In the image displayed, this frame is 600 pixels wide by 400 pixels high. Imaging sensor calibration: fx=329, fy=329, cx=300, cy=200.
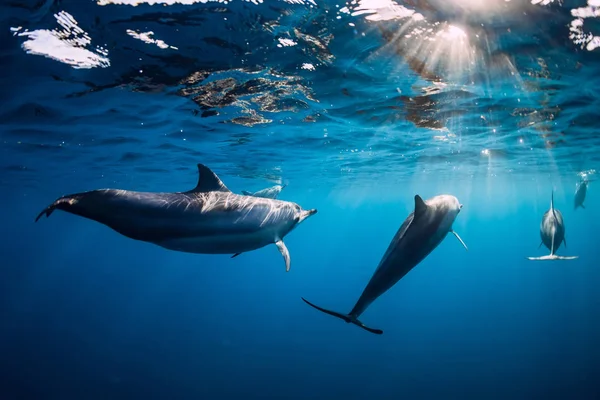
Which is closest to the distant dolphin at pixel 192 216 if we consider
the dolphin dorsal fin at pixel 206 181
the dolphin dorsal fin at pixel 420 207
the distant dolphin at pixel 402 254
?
the dolphin dorsal fin at pixel 206 181

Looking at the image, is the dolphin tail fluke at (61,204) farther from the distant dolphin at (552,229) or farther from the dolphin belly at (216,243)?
the distant dolphin at (552,229)

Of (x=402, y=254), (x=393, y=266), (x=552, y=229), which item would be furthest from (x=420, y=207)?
(x=552, y=229)

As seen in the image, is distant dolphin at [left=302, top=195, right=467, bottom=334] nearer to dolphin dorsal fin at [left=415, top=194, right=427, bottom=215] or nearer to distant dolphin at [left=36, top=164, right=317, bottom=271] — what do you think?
dolphin dorsal fin at [left=415, top=194, right=427, bottom=215]

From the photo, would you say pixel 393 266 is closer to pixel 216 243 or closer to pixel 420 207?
pixel 420 207

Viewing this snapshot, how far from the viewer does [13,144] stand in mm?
16781

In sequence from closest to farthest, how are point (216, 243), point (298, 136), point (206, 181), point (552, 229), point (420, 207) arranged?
point (420, 207) < point (216, 243) < point (206, 181) < point (552, 229) < point (298, 136)

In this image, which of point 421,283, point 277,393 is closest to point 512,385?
point 277,393

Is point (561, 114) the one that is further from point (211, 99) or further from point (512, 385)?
point (512, 385)

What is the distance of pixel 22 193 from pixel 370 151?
1580 inches

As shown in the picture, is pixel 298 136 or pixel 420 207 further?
pixel 298 136

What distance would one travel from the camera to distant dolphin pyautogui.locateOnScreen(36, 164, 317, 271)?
3678mm

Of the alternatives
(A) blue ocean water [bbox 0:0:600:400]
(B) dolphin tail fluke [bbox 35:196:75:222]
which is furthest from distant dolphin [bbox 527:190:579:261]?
(B) dolphin tail fluke [bbox 35:196:75:222]

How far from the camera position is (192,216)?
14.6ft

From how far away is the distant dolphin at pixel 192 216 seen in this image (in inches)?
145
